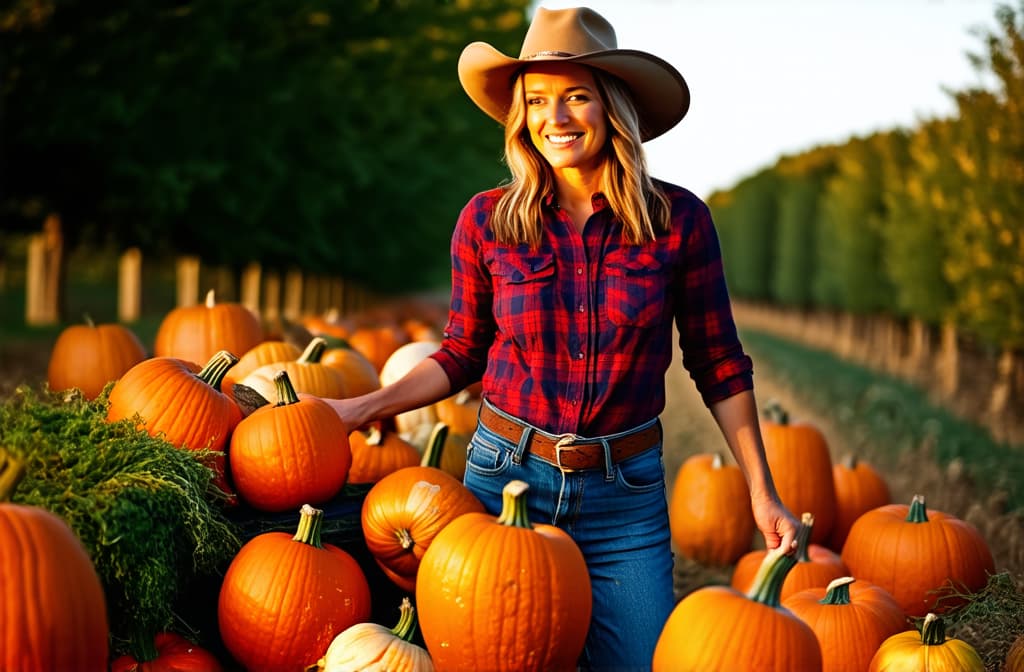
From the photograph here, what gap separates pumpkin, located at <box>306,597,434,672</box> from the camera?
8.30 ft

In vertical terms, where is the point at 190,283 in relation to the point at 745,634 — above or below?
above

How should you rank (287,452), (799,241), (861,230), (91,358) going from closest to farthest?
(287,452), (91,358), (861,230), (799,241)

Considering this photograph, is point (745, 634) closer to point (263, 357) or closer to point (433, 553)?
point (433, 553)

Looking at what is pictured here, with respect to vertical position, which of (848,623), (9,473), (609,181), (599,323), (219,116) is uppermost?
(219,116)

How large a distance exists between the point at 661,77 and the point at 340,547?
64.8 inches

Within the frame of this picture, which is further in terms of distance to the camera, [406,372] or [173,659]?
[406,372]

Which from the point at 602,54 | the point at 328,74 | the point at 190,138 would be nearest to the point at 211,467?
the point at 602,54

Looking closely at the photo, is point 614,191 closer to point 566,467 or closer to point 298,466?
point 566,467

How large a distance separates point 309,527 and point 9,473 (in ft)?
2.96

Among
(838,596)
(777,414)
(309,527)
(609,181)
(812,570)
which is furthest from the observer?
(777,414)

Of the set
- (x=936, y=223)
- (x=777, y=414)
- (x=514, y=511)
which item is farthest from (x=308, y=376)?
(x=936, y=223)

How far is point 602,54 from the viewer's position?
2949 millimetres

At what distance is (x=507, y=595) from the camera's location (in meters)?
2.34

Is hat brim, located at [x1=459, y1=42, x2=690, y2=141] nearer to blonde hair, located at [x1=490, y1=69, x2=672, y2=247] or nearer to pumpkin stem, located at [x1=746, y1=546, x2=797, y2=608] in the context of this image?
blonde hair, located at [x1=490, y1=69, x2=672, y2=247]
